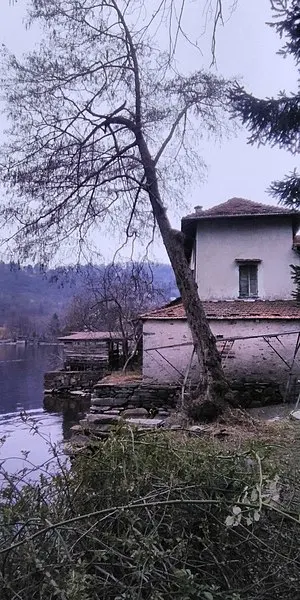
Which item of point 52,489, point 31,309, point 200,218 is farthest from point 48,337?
point 52,489

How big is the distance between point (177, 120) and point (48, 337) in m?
61.2

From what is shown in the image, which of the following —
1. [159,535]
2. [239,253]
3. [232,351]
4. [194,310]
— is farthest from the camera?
[239,253]

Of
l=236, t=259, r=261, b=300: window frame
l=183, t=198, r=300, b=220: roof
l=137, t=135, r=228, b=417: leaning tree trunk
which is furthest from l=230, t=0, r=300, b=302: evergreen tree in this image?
l=236, t=259, r=261, b=300: window frame

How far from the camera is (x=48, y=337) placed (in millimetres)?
69750

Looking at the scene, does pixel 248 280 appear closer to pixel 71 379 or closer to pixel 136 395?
pixel 136 395

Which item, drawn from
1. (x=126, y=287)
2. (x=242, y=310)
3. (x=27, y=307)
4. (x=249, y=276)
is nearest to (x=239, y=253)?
(x=249, y=276)

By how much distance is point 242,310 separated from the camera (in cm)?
1426

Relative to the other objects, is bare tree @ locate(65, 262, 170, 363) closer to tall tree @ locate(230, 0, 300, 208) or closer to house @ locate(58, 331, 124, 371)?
house @ locate(58, 331, 124, 371)

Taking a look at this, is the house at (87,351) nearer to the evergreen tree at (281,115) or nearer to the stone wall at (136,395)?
the stone wall at (136,395)

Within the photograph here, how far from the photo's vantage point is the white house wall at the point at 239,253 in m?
15.6

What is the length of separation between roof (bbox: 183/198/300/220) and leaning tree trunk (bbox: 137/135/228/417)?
15.0ft

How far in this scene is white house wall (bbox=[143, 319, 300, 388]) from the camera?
13.0m

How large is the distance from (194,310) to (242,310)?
4.20 metres

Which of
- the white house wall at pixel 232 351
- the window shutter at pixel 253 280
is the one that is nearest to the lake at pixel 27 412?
the white house wall at pixel 232 351
